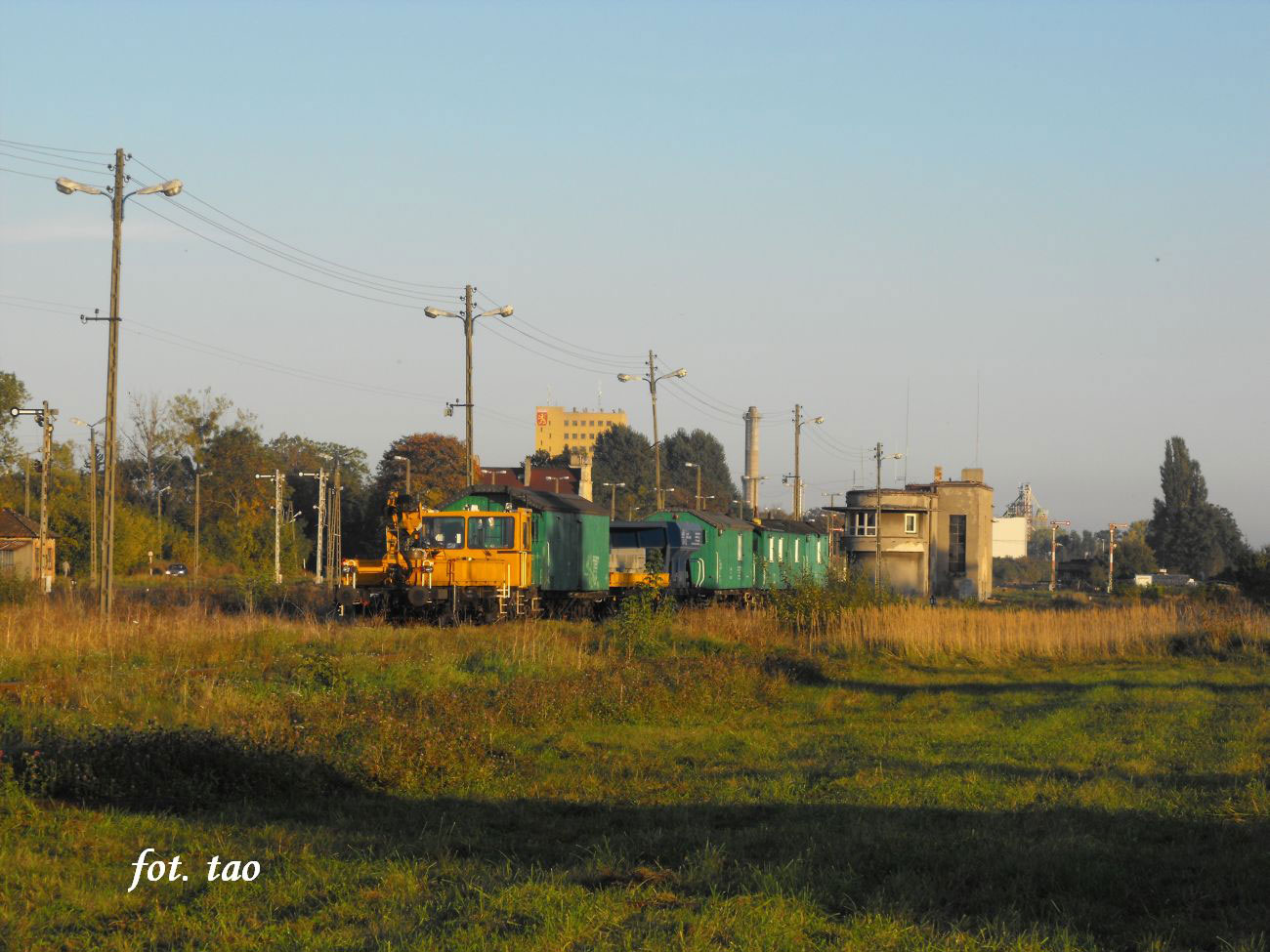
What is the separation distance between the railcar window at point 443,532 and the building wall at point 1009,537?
4234 inches

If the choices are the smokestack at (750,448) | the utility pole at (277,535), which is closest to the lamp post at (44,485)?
the utility pole at (277,535)

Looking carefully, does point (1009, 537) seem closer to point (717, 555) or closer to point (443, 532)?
point (717, 555)

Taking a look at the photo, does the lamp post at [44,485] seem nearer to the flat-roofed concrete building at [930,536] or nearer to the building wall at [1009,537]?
the flat-roofed concrete building at [930,536]

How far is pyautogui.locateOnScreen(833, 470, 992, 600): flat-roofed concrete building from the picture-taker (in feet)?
268

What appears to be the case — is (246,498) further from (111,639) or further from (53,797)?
(53,797)

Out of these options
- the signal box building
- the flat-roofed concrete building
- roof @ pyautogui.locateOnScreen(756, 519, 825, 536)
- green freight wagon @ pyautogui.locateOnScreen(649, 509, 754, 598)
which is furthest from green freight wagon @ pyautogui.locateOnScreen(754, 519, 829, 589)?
the signal box building

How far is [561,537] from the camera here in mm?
33656

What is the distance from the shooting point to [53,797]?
1007 cm

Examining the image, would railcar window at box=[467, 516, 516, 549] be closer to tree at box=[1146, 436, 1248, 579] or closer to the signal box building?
the signal box building

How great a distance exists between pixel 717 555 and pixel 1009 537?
330 feet

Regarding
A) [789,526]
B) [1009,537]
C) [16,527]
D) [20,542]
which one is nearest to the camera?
[789,526]

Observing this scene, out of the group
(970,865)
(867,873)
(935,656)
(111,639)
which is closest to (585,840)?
(867,873)

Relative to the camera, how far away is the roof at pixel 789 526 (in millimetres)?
48625

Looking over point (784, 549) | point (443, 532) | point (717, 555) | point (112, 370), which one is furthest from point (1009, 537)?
point (112, 370)
